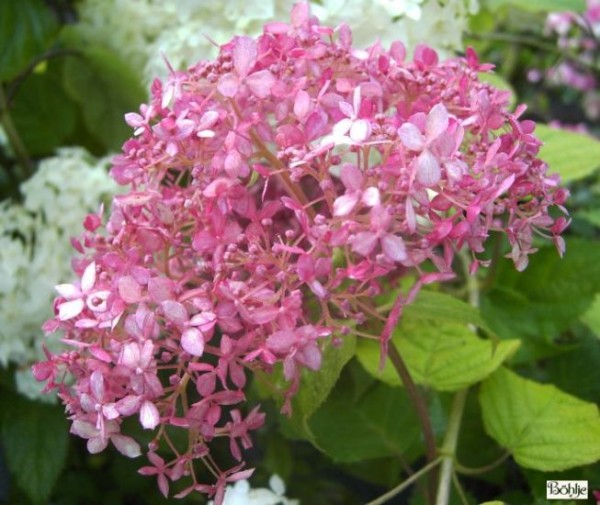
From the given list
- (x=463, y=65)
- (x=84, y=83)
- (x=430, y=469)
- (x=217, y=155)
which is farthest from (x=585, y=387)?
(x=84, y=83)

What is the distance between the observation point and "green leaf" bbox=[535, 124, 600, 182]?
0.80m

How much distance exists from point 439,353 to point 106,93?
23.6 inches

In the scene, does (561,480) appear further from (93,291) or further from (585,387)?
(93,291)

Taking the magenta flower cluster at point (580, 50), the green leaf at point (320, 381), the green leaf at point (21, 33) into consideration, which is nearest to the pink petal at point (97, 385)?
the green leaf at point (320, 381)

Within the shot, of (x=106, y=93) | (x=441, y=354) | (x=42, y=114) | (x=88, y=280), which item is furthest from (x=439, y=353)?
(x=42, y=114)

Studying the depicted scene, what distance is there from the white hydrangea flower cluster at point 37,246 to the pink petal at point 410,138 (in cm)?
50

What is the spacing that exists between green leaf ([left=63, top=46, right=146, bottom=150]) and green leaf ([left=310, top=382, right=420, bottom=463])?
0.49m

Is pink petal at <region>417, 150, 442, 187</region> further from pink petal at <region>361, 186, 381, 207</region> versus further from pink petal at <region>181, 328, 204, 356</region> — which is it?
pink petal at <region>181, 328, 204, 356</region>

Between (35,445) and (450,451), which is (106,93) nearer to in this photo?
(35,445)

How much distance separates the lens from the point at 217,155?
19.6 inches

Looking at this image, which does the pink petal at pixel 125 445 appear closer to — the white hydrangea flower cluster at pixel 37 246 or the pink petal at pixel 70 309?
the pink petal at pixel 70 309

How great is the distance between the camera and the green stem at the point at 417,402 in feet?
1.85

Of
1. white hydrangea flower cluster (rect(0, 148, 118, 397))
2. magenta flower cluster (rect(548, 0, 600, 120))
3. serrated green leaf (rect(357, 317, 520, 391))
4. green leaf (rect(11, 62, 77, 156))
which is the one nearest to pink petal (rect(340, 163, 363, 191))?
serrated green leaf (rect(357, 317, 520, 391))

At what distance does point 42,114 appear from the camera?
1160 mm
